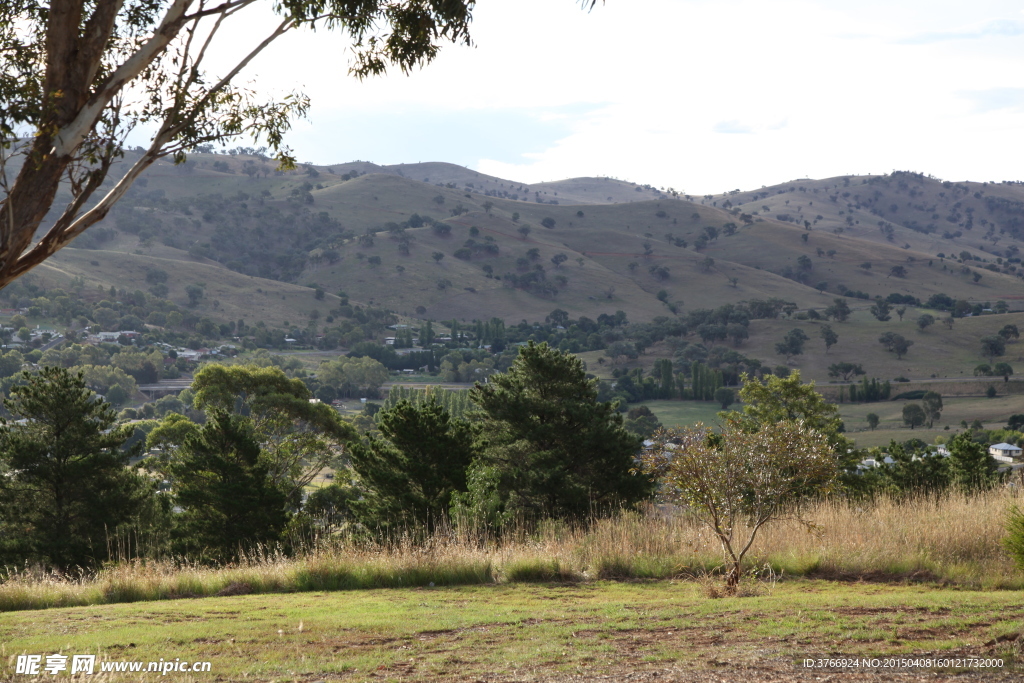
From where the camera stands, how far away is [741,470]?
820cm

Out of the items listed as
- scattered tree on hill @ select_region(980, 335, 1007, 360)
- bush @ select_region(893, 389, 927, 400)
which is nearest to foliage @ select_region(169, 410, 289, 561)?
bush @ select_region(893, 389, 927, 400)

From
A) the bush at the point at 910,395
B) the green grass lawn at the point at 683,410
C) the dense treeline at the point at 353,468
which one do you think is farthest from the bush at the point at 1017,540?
the bush at the point at 910,395

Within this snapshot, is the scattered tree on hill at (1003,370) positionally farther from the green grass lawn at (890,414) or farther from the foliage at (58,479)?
the foliage at (58,479)

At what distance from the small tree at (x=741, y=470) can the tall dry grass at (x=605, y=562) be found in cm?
98

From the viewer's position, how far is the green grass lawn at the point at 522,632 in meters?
5.12

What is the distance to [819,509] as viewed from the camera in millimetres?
10953

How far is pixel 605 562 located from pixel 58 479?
11173mm

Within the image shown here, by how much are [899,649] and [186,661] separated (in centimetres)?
475

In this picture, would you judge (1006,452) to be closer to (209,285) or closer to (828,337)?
(828,337)

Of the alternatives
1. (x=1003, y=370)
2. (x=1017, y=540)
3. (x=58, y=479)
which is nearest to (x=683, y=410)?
(x=1003, y=370)

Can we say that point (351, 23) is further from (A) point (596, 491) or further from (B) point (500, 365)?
(B) point (500, 365)

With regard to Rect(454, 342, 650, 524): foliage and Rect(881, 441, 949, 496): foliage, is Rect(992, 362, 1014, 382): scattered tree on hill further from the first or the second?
Rect(454, 342, 650, 524): foliage

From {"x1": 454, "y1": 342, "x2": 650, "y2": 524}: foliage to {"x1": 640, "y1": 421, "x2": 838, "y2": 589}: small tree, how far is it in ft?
16.4

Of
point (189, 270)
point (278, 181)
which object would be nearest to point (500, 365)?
point (189, 270)
